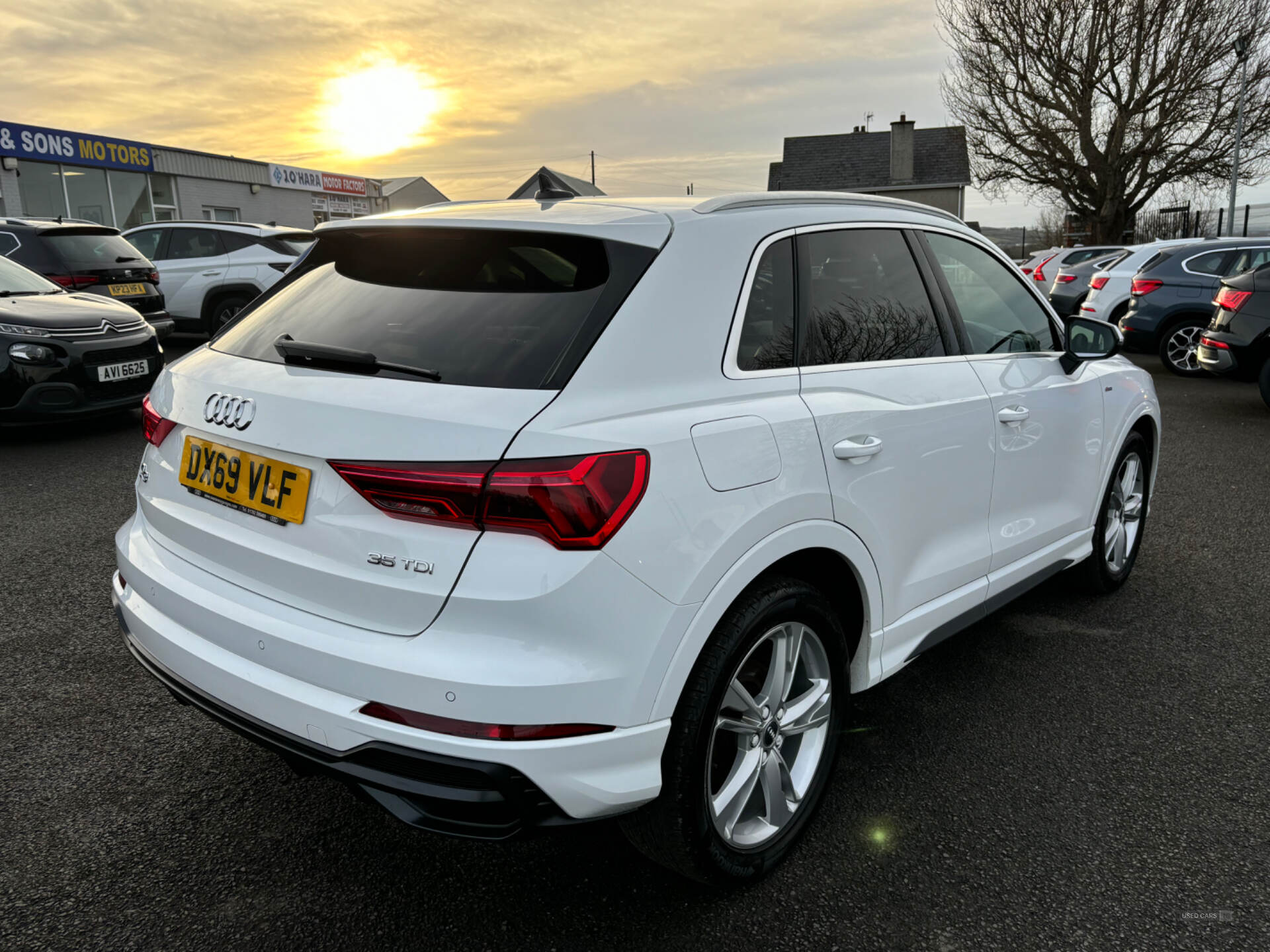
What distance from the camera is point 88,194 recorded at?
24266mm

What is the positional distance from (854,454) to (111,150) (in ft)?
90.3

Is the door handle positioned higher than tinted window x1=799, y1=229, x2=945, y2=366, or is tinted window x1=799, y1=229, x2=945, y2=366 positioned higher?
tinted window x1=799, y1=229, x2=945, y2=366

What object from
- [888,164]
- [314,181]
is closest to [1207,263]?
[314,181]

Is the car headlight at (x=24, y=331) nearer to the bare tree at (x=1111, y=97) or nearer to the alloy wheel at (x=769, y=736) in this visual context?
the alloy wheel at (x=769, y=736)

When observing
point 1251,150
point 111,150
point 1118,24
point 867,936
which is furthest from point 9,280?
point 1251,150

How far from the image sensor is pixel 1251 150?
97.2 feet

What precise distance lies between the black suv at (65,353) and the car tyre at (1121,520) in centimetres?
687

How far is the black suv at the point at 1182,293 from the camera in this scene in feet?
38.0

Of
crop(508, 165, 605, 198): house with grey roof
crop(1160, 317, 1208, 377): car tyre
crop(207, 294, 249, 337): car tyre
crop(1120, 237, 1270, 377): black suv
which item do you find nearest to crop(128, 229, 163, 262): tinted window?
crop(207, 294, 249, 337): car tyre

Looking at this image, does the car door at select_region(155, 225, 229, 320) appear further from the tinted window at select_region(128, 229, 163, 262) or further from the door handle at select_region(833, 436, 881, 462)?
the door handle at select_region(833, 436, 881, 462)

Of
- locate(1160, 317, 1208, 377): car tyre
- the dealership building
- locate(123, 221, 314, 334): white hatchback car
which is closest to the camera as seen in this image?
locate(1160, 317, 1208, 377): car tyre

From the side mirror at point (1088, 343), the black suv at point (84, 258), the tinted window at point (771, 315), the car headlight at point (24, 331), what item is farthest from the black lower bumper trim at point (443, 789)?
the black suv at point (84, 258)

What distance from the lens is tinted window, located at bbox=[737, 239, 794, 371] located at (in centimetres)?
226

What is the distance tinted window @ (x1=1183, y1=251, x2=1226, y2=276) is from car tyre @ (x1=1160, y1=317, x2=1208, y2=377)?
23.1 inches
